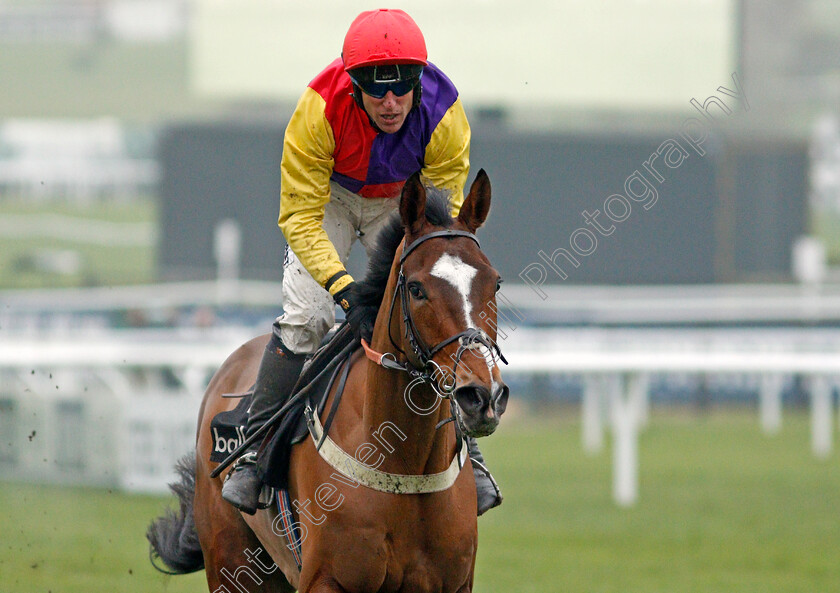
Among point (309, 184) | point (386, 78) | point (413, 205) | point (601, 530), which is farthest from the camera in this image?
point (601, 530)

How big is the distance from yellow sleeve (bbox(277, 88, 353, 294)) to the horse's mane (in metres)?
0.13

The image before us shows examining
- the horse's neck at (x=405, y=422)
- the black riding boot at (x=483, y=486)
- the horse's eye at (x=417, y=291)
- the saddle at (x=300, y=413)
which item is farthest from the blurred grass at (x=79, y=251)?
the horse's eye at (x=417, y=291)

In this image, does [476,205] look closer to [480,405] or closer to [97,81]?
[480,405]

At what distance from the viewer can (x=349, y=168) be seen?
3.87 m

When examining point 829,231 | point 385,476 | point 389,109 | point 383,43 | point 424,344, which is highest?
point 383,43

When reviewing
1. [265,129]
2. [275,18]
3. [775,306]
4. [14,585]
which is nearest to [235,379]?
[14,585]

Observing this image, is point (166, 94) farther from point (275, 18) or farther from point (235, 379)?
point (235, 379)

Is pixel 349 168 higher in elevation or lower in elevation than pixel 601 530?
higher

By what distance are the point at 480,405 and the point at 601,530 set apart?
5.47 m

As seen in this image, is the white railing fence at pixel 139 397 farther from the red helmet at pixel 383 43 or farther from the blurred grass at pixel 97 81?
the blurred grass at pixel 97 81

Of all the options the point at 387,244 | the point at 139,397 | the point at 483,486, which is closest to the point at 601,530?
the point at 139,397

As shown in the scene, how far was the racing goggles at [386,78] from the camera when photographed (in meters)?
3.52

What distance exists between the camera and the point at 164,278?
1695 centimetres

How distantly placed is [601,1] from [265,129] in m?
5.96
